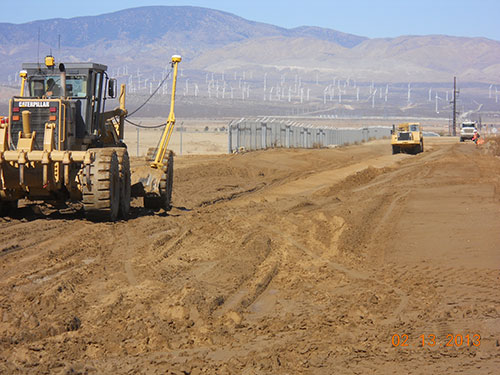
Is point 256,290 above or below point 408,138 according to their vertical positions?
below

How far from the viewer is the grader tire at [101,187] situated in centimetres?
1286

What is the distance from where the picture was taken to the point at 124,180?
555 inches

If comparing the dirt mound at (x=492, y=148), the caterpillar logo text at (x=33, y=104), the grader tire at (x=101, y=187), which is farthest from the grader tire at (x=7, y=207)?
the dirt mound at (x=492, y=148)

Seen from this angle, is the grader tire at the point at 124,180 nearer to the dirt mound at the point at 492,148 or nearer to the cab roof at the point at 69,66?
the cab roof at the point at 69,66

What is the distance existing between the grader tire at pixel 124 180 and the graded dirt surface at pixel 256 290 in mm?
381

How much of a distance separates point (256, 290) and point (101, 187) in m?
4.78

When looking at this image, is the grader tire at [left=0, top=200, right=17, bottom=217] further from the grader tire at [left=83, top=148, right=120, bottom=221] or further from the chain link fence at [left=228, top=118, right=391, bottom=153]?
the chain link fence at [left=228, top=118, right=391, bottom=153]

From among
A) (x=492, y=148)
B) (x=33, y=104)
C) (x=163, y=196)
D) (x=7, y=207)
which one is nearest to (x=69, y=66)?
(x=33, y=104)

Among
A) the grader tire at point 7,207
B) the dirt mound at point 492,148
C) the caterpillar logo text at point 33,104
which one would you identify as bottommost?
the grader tire at point 7,207

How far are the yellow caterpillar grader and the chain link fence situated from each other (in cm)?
2417

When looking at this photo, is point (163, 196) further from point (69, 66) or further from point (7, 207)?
point (69, 66)

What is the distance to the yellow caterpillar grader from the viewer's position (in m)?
12.9

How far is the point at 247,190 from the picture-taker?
73.3ft

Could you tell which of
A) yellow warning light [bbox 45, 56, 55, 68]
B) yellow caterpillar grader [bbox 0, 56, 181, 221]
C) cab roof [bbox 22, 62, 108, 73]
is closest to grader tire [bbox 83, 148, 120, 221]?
yellow caterpillar grader [bbox 0, 56, 181, 221]
